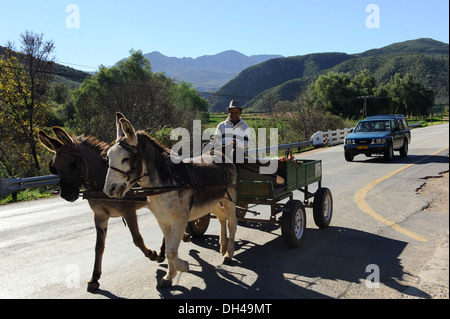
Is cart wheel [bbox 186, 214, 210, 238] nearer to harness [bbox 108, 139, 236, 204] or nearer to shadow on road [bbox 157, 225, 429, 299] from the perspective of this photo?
shadow on road [bbox 157, 225, 429, 299]

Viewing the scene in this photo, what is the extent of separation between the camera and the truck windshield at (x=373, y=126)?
19.5 m

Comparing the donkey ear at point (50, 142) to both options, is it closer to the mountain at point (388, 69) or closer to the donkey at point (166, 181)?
the donkey at point (166, 181)

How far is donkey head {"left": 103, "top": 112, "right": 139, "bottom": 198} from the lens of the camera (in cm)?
429

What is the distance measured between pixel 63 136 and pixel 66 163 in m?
0.37

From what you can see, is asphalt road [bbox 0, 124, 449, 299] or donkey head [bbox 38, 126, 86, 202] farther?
donkey head [bbox 38, 126, 86, 202]

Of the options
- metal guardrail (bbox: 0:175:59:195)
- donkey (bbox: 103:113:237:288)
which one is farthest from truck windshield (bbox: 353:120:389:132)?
donkey (bbox: 103:113:237:288)

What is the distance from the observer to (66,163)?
5027 millimetres

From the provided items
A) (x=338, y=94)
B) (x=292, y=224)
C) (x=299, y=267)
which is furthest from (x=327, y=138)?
(x=338, y=94)

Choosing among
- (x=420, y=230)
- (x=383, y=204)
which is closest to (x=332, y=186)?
(x=383, y=204)

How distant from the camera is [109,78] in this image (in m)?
57.1

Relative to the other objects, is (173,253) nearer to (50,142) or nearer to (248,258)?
(248,258)

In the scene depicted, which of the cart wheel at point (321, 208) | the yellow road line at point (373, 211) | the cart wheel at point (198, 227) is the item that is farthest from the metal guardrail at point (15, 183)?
the yellow road line at point (373, 211)

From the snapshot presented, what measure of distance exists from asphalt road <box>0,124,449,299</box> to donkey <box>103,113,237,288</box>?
2.64 feet
